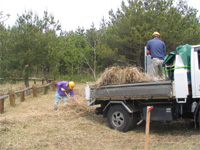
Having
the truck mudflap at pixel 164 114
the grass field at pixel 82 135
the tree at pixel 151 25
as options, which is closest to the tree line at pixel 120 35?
the tree at pixel 151 25

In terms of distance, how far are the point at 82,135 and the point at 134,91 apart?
193cm

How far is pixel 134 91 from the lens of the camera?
21.2ft

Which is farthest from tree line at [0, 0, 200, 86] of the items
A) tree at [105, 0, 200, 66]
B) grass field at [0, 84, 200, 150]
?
grass field at [0, 84, 200, 150]

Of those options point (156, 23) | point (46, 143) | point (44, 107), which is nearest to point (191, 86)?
point (46, 143)

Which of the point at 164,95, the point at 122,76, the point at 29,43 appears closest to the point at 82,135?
the point at 122,76

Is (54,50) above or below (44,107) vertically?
above

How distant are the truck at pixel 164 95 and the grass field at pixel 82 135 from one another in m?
0.46

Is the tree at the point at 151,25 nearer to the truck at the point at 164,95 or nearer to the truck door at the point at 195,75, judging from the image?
the truck at the point at 164,95

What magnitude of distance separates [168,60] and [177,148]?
94.1 inches

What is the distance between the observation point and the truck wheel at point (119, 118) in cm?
674

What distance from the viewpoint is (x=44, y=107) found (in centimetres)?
1115

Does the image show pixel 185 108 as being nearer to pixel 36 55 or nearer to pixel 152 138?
pixel 152 138

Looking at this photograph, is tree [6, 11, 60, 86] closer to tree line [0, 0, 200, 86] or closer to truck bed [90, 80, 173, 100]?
tree line [0, 0, 200, 86]

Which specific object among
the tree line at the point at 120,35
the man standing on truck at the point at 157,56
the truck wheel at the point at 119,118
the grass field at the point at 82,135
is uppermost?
the tree line at the point at 120,35
